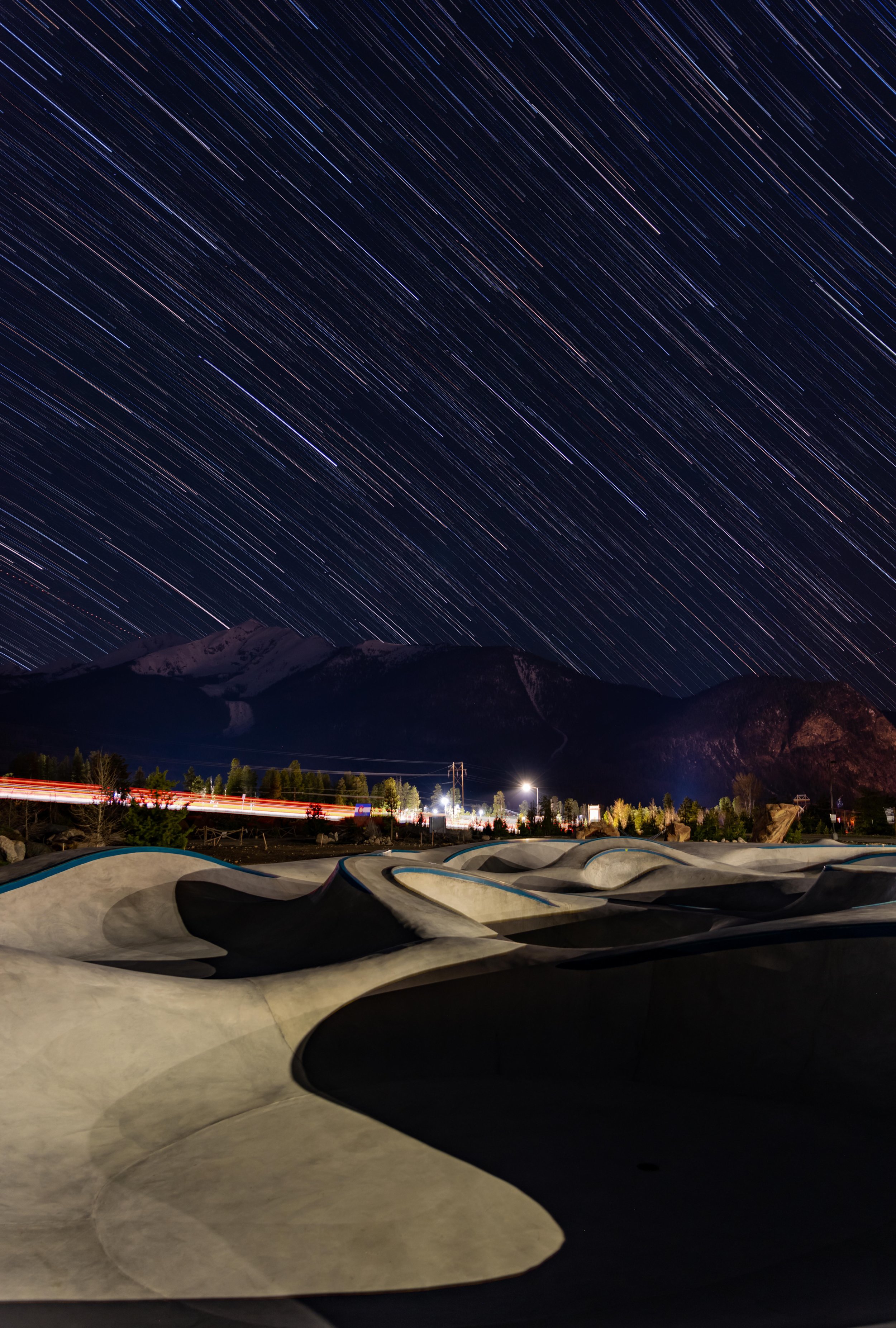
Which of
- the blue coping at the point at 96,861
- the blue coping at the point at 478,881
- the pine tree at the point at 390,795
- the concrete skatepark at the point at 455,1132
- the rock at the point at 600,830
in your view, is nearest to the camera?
the concrete skatepark at the point at 455,1132

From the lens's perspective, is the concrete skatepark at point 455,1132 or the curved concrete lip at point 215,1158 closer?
the concrete skatepark at point 455,1132

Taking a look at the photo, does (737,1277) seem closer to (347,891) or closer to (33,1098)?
(33,1098)

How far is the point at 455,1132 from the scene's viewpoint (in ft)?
24.4

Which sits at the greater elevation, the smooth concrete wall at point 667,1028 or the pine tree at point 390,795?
the smooth concrete wall at point 667,1028

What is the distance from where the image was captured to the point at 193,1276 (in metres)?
5.13

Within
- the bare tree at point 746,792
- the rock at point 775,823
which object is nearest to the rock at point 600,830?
the rock at point 775,823

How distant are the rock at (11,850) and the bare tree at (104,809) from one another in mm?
3135

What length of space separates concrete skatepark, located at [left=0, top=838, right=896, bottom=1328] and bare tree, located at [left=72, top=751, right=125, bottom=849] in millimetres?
19571

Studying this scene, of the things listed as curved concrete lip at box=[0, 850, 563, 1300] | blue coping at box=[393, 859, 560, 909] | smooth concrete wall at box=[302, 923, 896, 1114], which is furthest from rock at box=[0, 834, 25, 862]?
smooth concrete wall at box=[302, 923, 896, 1114]

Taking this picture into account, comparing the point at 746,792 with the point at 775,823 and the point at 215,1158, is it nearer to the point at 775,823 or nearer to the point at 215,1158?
the point at 775,823

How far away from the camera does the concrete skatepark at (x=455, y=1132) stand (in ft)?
16.1

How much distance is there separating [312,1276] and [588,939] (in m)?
12.4

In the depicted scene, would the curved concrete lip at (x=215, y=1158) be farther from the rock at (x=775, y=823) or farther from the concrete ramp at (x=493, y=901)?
the rock at (x=775, y=823)

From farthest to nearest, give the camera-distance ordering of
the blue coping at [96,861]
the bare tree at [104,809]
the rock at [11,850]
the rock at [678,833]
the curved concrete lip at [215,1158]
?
the rock at [678,833] < the bare tree at [104,809] < the rock at [11,850] < the blue coping at [96,861] < the curved concrete lip at [215,1158]
